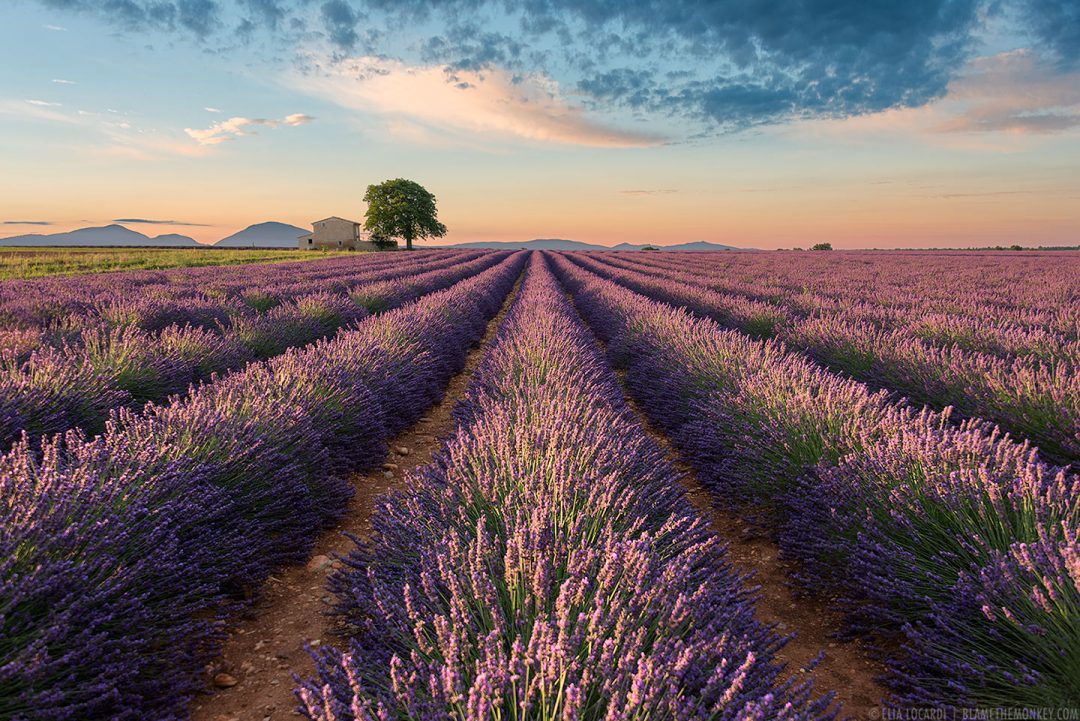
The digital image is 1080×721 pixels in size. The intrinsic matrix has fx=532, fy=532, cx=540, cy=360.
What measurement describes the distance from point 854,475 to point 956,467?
417 millimetres

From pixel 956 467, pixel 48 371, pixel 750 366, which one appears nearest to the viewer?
pixel 956 467

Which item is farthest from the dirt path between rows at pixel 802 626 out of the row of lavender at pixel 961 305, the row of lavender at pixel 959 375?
the row of lavender at pixel 961 305

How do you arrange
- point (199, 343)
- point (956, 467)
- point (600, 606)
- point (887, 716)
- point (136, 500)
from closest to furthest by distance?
point (600, 606) → point (887, 716) → point (136, 500) → point (956, 467) → point (199, 343)

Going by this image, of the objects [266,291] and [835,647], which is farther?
[266,291]

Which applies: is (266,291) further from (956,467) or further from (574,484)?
(956,467)

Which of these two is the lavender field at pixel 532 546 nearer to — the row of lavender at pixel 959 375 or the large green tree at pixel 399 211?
the row of lavender at pixel 959 375

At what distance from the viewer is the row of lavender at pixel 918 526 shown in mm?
1673

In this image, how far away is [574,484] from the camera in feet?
7.39

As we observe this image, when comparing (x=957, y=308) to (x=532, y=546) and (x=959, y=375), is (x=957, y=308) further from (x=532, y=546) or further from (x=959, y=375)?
(x=532, y=546)

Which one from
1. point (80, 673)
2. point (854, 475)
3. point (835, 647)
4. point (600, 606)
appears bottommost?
point (835, 647)

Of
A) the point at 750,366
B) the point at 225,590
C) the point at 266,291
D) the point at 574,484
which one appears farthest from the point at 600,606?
the point at 266,291

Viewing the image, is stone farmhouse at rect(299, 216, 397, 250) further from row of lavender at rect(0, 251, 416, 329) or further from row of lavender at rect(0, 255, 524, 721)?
row of lavender at rect(0, 255, 524, 721)

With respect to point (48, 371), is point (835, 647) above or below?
below

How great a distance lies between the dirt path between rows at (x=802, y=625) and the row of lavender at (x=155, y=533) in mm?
2013
